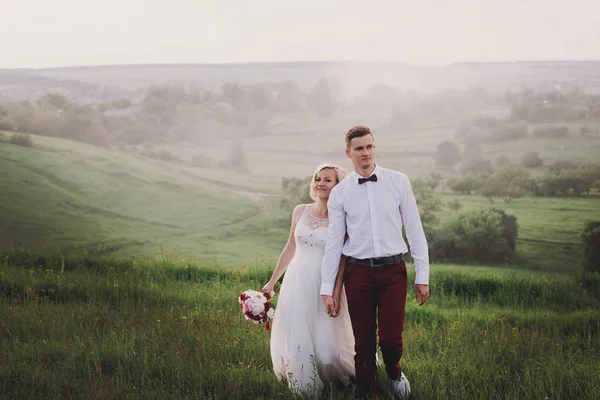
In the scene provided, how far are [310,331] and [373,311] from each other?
62cm

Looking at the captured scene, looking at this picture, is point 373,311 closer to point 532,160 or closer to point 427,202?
point 427,202

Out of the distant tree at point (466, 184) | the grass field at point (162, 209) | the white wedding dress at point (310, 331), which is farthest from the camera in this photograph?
the distant tree at point (466, 184)

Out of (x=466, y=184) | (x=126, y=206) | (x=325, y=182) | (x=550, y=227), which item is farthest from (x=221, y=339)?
(x=466, y=184)

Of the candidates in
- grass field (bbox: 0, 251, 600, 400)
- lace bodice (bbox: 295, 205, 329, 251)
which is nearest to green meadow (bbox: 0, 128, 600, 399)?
grass field (bbox: 0, 251, 600, 400)

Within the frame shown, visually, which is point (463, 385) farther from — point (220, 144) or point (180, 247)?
point (220, 144)

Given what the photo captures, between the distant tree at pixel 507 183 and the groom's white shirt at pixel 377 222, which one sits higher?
the groom's white shirt at pixel 377 222

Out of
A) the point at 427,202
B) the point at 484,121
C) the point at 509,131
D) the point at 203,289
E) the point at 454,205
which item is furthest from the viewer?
the point at 484,121

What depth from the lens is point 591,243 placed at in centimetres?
1506

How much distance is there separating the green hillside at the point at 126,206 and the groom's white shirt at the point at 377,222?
10.7 metres

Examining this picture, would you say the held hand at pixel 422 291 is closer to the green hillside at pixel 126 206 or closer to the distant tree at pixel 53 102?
the green hillside at pixel 126 206

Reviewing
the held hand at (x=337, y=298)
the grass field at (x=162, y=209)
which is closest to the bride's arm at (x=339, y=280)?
the held hand at (x=337, y=298)

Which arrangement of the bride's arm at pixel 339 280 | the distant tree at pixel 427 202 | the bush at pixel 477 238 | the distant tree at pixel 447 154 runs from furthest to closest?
the distant tree at pixel 447 154, the distant tree at pixel 427 202, the bush at pixel 477 238, the bride's arm at pixel 339 280

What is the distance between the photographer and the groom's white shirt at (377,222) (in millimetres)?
4340

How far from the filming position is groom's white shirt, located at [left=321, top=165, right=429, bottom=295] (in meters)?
4.34
